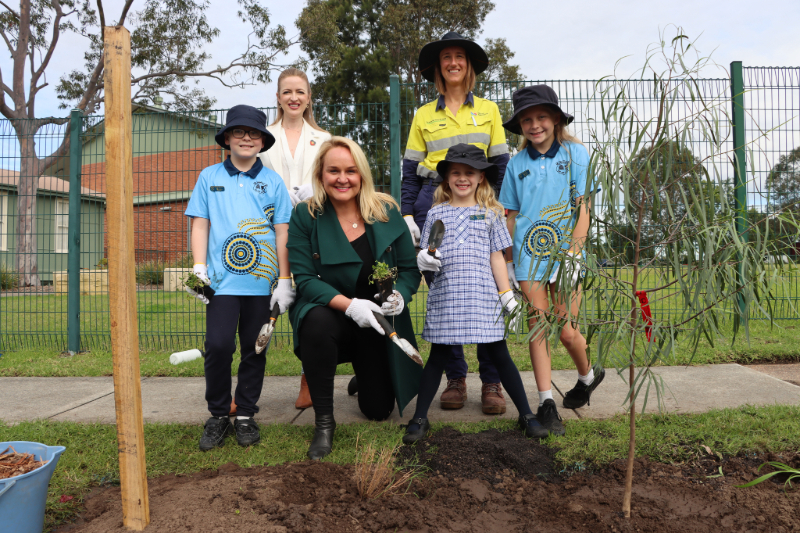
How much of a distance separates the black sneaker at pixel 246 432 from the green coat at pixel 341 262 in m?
0.51

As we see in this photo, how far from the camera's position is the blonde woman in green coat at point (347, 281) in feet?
9.75

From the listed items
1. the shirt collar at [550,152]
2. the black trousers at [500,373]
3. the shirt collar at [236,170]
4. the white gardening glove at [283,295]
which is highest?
the shirt collar at [550,152]

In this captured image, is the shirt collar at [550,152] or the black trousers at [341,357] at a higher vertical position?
the shirt collar at [550,152]

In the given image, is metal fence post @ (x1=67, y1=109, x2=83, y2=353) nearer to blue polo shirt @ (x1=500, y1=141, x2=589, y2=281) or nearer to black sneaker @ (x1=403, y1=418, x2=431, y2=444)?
black sneaker @ (x1=403, y1=418, x2=431, y2=444)

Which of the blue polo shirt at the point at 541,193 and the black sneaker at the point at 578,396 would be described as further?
the black sneaker at the point at 578,396

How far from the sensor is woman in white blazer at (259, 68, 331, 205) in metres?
3.65

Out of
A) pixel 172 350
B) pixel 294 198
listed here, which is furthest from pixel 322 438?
pixel 172 350

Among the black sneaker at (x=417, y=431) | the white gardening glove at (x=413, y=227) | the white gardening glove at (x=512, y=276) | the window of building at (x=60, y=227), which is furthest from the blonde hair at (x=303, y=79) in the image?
the window of building at (x=60, y=227)

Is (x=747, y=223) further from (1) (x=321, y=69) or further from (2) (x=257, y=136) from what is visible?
(1) (x=321, y=69)

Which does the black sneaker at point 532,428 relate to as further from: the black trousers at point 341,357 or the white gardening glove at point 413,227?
the white gardening glove at point 413,227

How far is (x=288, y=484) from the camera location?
89.9 inches

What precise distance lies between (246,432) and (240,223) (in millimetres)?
1218

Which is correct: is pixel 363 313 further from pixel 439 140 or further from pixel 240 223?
pixel 439 140

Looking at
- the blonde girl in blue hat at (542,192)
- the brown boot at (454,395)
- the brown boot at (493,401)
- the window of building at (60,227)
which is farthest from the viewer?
the window of building at (60,227)
